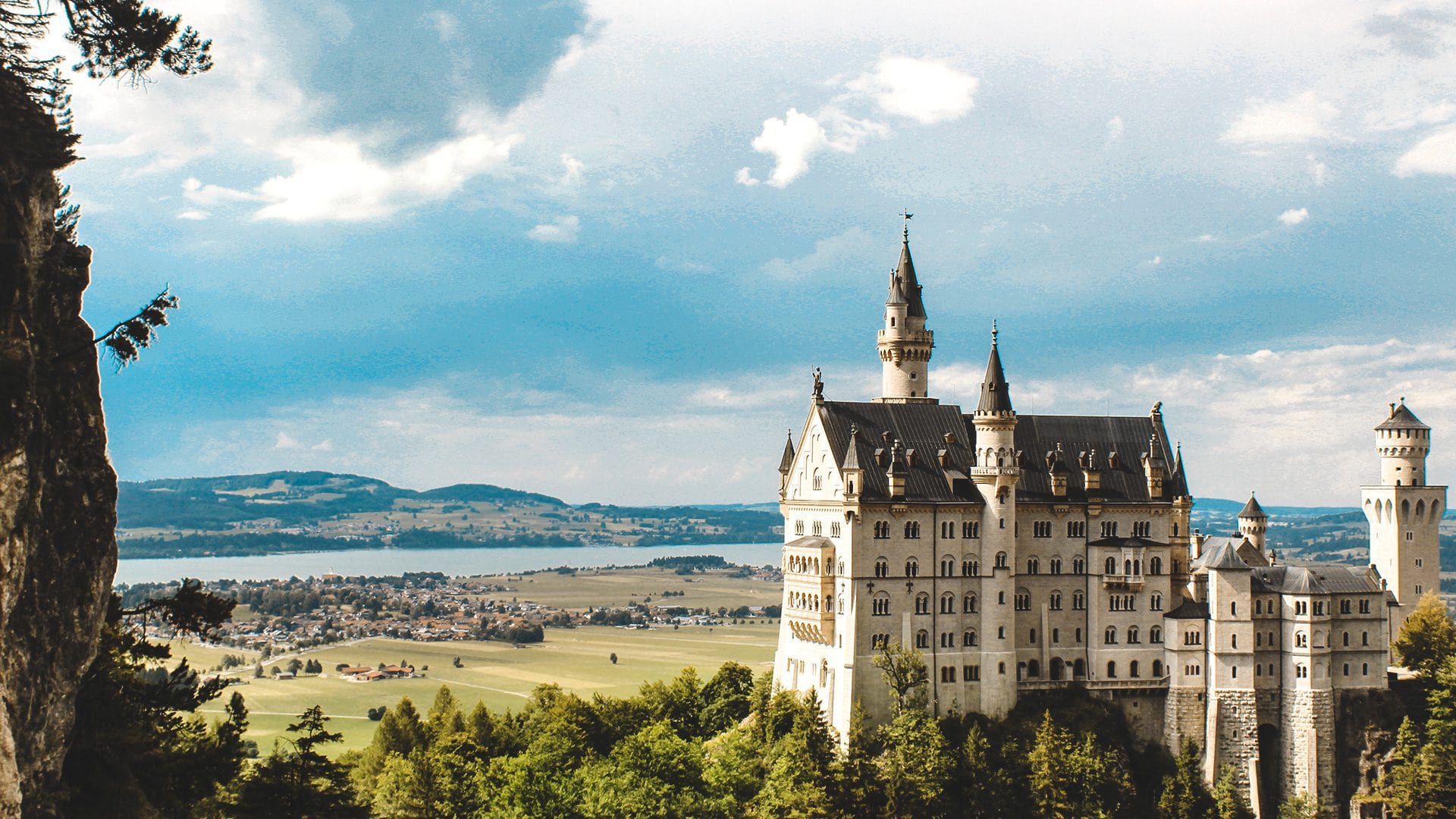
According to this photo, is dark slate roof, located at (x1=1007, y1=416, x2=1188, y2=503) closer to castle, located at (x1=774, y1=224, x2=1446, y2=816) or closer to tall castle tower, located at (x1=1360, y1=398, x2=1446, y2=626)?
castle, located at (x1=774, y1=224, x2=1446, y2=816)

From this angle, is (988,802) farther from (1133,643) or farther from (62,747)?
(62,747)

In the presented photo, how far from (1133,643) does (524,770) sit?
4073cm

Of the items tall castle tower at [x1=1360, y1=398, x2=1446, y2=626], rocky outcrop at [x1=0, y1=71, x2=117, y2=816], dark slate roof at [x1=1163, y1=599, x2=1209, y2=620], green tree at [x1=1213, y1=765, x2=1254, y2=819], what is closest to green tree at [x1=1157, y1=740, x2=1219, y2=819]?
green tree at [x1=1213, y1=765, x2=1254, y2=819]

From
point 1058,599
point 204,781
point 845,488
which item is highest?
point 845,488

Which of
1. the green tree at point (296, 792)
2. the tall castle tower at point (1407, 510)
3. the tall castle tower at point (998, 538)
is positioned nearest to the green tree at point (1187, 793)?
the tall castle tower at point (998, 538)

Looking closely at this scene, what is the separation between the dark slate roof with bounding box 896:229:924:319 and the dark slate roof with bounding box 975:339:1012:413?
37.5ft

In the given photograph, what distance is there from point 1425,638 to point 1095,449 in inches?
1255

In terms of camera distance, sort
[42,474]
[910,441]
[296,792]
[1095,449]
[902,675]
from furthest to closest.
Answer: [1095,449] → [910,441] → [902,675] → [296,792] → [42,474]

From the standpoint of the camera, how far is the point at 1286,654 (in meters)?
89.3

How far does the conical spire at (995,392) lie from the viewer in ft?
283

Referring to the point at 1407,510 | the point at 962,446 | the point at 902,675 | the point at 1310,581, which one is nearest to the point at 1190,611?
the point at 1310,581

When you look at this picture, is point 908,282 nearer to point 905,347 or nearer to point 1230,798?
point 905,347

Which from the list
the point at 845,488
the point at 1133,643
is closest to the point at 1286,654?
the point at 1133,643

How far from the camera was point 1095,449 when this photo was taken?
9162 centimetres
